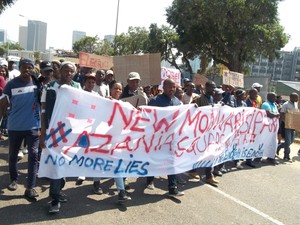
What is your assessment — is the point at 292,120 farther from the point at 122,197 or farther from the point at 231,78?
the point at 122,197

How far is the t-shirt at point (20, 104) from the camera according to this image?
15.6 feet

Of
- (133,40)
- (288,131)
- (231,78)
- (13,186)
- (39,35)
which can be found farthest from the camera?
(39,35)

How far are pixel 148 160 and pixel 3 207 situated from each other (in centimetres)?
199

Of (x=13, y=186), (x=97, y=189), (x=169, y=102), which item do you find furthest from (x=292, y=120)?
(x=13, y=186)

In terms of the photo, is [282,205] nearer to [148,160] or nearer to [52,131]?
[148,160]

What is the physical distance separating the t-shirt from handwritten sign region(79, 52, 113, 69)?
523 cm

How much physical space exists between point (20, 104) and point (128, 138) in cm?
148

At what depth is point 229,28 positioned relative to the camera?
97.3 feet

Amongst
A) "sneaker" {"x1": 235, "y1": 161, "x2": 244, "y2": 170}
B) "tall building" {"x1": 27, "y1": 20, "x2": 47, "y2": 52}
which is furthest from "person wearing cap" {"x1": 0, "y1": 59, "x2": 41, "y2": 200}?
"tall building" {"x1": 27, "y1": 20, "x2": 47, "y2": 52}

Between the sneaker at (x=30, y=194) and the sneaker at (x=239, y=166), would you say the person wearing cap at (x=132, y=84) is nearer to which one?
the sneaker at (x=30, y=194)

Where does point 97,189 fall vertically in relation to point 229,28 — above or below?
below

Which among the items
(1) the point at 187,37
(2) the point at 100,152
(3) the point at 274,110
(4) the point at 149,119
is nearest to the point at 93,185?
(2) the point at 100,152

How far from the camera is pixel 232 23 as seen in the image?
96.6 ft

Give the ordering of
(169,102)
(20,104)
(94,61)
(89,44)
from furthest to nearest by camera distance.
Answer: (89,44), (94,61), (169,102), (20,104)
